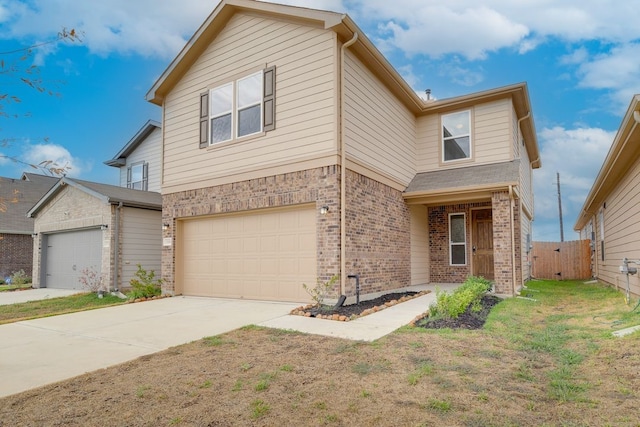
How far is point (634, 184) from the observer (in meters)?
9.27

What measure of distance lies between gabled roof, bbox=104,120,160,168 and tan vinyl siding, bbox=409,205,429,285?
1188 centimetres

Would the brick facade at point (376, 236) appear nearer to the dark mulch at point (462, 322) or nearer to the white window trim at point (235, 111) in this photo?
the dark mulch at point (462, 322)

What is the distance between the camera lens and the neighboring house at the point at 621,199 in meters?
7.93

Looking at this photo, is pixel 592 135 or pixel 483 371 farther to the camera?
pixel 592 135

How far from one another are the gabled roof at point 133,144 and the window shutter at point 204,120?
25.8 ft

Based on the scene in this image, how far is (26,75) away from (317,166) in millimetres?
5787

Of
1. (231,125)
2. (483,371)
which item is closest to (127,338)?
(483,371)

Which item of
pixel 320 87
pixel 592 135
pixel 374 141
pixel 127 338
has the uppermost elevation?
pixel 592 135

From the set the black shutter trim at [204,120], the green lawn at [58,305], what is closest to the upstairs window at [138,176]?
the green lawn at [58,305]

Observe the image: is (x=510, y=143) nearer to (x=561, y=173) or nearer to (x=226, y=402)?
(x=226, y=402)

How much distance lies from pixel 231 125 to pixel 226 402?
8156mm

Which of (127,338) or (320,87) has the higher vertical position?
(320,87)

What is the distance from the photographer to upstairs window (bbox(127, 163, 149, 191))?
1889 cm

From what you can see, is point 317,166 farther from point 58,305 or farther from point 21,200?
point 21,200
